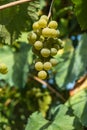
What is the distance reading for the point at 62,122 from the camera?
134cm

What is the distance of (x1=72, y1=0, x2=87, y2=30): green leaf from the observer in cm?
114

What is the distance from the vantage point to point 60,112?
1.39m

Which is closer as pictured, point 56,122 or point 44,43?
point 44,43

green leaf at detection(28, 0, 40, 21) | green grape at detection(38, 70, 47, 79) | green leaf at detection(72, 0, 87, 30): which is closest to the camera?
green grape at detection(38, 70, 47, 79)

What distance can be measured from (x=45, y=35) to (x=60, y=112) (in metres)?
0.44

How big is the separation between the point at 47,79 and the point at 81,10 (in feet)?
2.89

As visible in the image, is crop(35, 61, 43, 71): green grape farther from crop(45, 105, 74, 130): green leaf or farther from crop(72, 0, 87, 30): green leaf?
crop(45, 105, 74, 130): green leaf

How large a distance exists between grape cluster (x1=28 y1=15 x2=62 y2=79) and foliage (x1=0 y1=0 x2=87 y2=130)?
0.48 feet

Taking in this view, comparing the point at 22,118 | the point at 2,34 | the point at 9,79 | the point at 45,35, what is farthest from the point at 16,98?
the point at 45,35

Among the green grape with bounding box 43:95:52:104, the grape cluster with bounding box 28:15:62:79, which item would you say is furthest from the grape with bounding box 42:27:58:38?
the green grape with bounding box 43:95:52:104

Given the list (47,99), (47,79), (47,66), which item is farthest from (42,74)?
(47,99)

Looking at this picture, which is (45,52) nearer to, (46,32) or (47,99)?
(46,32)

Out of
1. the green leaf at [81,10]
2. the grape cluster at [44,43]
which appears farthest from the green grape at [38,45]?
the green leaf at [81,10]

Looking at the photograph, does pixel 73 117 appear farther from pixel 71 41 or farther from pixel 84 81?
pixel 71 41
